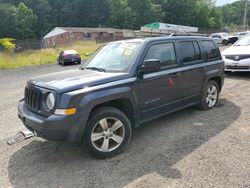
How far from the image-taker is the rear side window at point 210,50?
5344mm

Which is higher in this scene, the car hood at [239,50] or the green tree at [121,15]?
the green tree at [121,15]

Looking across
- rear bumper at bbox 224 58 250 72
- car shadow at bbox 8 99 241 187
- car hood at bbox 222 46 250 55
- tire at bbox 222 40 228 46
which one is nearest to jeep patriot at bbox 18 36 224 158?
car shadow at bbox 8 99 241 187

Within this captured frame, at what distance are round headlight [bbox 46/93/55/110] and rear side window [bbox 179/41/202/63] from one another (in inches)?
106

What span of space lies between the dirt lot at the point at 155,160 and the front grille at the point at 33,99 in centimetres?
84

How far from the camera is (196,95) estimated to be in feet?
16.6

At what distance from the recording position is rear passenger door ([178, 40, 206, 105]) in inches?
186

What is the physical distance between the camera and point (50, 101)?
131 inches

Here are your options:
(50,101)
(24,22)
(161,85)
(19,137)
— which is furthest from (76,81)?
(24,22)

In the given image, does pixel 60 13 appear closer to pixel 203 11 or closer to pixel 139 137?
pixel 203 11

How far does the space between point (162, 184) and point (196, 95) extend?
2.58 meters

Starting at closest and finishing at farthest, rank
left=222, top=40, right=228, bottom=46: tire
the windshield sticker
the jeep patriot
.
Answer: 1. the jeep patriot
2. the windshield sticker
3. left=222, top=40, right=228, bottom=46: tire

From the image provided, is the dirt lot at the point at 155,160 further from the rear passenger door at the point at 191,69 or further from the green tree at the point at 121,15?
the green tree at the point at 121,15

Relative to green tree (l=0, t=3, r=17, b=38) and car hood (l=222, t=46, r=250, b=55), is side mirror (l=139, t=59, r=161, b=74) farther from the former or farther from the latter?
green tree (l=0, t=3, r=17, b=38)

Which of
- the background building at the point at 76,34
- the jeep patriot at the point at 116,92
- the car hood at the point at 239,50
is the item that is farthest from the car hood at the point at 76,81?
the background building at the point at 76,34
